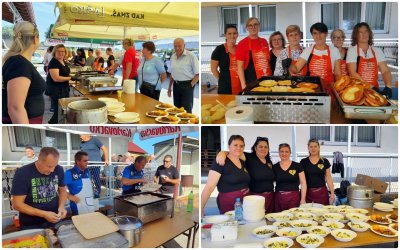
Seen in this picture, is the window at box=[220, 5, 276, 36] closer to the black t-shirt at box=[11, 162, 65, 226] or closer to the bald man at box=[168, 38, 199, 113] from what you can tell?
the bald man at box=[168, 38, 199, 113]

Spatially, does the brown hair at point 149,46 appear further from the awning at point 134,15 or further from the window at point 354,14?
the window at point 354,14

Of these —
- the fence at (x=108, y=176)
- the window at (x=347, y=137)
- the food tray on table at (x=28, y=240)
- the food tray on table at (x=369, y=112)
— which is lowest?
the fence at (x=108, y=176)

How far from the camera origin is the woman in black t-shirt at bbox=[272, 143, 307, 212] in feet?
8.61

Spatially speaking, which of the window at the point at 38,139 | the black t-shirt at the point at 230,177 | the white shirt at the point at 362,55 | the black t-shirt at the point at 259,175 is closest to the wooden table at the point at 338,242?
the black t-shirt at the point at 230,177

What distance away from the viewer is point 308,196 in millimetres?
2779

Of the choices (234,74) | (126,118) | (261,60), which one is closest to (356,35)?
(261,60)

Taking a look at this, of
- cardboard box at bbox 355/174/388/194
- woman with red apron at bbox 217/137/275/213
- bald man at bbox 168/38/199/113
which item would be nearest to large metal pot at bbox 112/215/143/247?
woman with red apron at bbox 217/137/275/213

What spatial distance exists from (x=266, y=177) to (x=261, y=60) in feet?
3.25

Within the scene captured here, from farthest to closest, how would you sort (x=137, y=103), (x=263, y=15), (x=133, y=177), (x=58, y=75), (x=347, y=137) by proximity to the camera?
(x=263, y=15) < (x=58, y=75) < (x=347, y=137) < (x=133, y=177) < (x=137, y=103)

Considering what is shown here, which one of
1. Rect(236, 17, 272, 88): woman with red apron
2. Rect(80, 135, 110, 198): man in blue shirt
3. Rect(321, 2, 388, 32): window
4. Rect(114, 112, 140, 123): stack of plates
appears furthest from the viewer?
Rect(321, 2, 388, 32): window

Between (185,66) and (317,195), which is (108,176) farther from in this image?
(317,195)

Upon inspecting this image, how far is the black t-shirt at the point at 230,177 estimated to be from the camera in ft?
7.80

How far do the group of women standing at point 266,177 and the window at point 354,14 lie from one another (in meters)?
2.30

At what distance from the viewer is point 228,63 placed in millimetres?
2992
